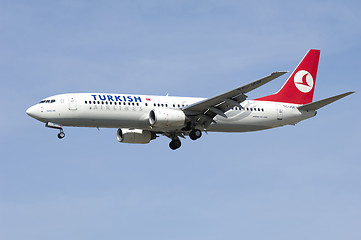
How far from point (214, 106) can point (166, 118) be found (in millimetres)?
3787

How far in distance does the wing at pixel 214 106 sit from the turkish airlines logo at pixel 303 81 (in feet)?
29.3

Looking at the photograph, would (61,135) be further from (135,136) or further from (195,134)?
(195,134)

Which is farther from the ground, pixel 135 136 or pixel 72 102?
pixel 72 102

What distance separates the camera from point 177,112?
53.2m

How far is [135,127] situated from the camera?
53406 mm

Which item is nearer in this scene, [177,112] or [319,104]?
[177,112]

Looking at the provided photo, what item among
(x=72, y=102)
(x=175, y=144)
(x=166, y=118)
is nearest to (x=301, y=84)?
(x=175, y=144)

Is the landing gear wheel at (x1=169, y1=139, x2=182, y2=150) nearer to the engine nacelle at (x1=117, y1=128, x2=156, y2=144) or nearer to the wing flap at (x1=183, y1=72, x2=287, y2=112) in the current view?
the engine nacelle at (x1=117, y1=128, x2=156, y2=144)

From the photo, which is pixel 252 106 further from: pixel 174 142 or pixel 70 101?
pixel 70 101

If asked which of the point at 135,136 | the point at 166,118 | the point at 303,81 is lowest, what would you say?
the point at 166,118

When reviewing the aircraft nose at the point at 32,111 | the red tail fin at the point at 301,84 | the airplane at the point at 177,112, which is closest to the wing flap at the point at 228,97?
the airplane at the point at 177,112

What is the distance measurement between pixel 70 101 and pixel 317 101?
1836 centimetres

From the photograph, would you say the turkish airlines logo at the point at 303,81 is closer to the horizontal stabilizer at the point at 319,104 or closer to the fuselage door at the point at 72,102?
the horizontal stabilizer at the point at 319,104

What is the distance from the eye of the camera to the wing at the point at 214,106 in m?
51.2
